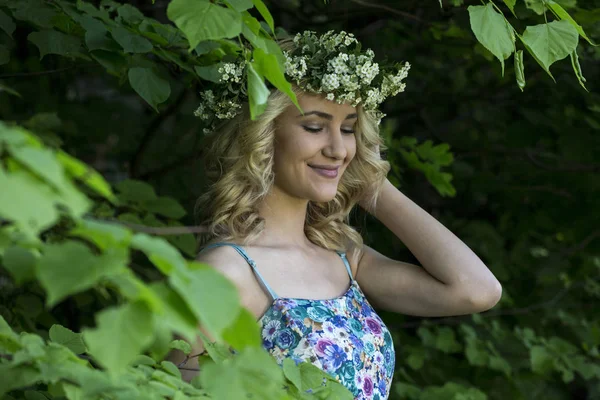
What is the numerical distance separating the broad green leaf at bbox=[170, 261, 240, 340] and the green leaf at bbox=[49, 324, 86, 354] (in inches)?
32.1

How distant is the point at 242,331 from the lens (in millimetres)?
1117

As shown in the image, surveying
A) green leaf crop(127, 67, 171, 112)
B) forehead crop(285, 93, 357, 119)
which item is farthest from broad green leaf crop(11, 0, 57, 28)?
forehead crop(285, 93, 357, 119)

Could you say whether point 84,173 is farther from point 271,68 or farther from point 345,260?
point 345,260

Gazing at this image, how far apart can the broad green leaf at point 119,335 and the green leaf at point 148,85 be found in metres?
1.51

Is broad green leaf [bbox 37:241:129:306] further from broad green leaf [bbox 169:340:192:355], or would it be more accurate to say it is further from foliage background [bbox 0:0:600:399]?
foliage background [bbox 0:0:600:399]

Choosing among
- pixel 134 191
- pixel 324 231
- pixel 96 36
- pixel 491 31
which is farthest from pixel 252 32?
pixel 134 191

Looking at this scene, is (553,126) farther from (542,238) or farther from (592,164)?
(542,238)

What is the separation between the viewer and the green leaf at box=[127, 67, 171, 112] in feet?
8.17

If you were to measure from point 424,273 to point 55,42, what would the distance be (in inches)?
50.0

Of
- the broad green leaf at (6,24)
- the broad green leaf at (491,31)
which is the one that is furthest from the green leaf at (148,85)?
the broad green leaf at (491,31)

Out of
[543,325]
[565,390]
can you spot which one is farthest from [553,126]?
[565,390]

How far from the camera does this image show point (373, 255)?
2924 millimetres

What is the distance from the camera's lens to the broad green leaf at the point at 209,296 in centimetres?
99

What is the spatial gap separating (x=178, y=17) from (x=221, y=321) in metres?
0.83
